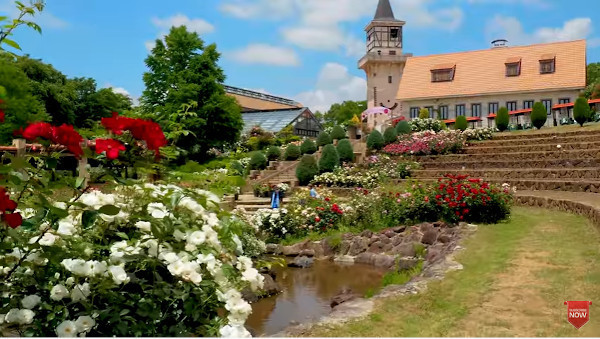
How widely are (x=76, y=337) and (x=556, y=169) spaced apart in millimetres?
18832

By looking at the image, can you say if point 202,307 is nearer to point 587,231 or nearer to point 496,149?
point 587,231

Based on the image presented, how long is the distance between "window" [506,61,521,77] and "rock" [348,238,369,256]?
31.0 metres

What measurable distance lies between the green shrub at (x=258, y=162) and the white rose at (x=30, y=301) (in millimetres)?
25015

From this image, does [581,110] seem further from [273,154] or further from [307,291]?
[307,291]

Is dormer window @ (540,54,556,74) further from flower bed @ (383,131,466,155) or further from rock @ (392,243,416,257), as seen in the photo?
rock @ (392,243,416,257)

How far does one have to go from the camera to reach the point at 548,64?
37156mm

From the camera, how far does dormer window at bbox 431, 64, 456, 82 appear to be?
40062 mm

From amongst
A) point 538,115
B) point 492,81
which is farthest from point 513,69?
point 538,115

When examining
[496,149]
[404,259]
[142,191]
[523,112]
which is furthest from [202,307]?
[523,112]

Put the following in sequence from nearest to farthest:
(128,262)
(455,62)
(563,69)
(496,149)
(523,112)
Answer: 1. (128,262)
2. (496,149)
3. (523,112)
4. (563,69)
5. (455,62)

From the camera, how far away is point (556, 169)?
1828 centimetres

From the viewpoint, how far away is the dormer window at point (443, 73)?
4006 centimetres

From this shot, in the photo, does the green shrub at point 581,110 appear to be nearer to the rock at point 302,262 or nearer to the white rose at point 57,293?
the rock at point 302,262

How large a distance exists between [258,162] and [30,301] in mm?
25068
